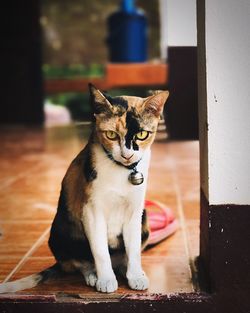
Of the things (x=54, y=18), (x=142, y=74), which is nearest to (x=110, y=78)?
(x=142, y=74)

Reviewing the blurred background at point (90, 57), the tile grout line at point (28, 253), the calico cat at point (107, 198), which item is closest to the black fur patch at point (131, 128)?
the calico cat at point (107, 198)

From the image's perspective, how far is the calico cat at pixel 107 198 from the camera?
120 cm

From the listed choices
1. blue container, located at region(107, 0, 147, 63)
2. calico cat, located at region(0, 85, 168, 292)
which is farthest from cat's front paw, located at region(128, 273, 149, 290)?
blue container, located at region(107, 0, 147, 63)

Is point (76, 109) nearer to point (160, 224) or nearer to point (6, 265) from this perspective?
point (160, 224)

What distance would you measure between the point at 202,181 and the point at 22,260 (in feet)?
2.28

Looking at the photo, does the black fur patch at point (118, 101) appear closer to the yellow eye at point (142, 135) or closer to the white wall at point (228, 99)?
the yellow eye at point (142, 135)

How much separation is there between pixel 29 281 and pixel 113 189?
14.7 inches

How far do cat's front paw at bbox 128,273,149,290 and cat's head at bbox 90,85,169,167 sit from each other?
13.0 inches

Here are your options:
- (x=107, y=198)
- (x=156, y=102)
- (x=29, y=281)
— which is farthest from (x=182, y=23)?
(x=29, y=281)

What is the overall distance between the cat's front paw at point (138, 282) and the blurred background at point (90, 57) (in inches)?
20.0

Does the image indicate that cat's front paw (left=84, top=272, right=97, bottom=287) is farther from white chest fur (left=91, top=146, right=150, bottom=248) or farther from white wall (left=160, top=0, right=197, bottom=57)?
white wall (left=160, top=0, right=197, bottom=57)

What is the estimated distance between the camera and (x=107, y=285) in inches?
50.3

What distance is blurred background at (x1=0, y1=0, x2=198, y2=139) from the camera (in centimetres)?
155

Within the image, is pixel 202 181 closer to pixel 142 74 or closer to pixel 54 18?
pixel 142 74
